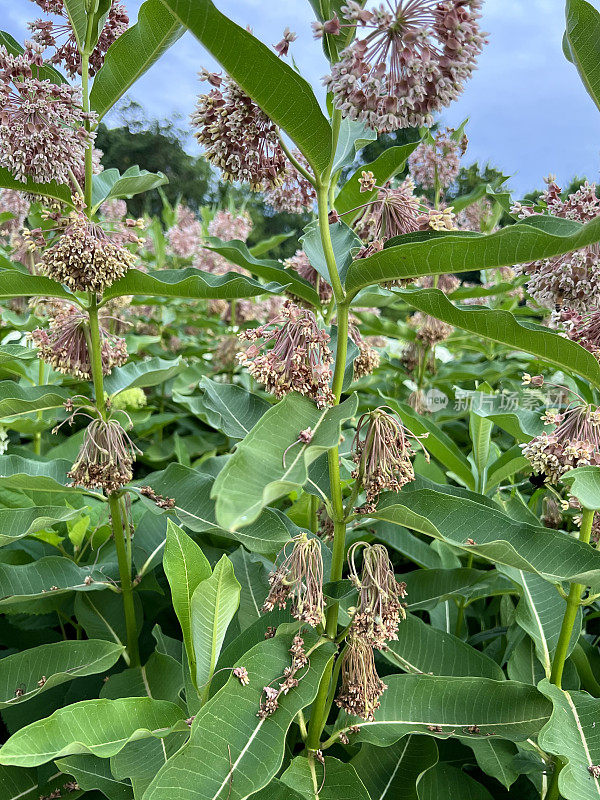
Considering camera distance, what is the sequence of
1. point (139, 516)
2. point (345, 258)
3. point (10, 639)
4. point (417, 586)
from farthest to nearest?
point (139, 516) < point (10, 639) < point (417, 586) < point (345, 258)

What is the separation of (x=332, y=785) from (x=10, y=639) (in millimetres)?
1363

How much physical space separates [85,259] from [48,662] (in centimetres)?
102

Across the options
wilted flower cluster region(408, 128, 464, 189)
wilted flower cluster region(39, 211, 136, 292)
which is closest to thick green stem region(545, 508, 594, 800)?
wilted flower cluster region(39, 211, 136, 292)

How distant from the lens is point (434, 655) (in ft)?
5.41

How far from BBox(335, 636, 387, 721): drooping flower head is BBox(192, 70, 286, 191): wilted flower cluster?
3.30 feet

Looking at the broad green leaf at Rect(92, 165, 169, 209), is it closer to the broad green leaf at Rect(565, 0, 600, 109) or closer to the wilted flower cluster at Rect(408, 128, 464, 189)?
the broad green leaf at Rect(565, 0, 600, 109)

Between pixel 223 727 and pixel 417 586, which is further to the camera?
pixel 417 586

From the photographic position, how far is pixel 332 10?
1214 mm

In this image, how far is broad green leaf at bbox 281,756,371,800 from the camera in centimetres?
131

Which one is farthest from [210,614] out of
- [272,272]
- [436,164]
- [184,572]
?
[436,164]

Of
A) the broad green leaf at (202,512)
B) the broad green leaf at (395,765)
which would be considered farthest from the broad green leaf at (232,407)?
the broad green leaf at (395,765)

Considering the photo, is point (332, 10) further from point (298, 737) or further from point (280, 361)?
point (298, 737)

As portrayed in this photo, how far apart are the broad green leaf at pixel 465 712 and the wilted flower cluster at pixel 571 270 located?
84cm

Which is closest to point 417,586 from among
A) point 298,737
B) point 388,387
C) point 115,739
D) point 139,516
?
point 298,737
